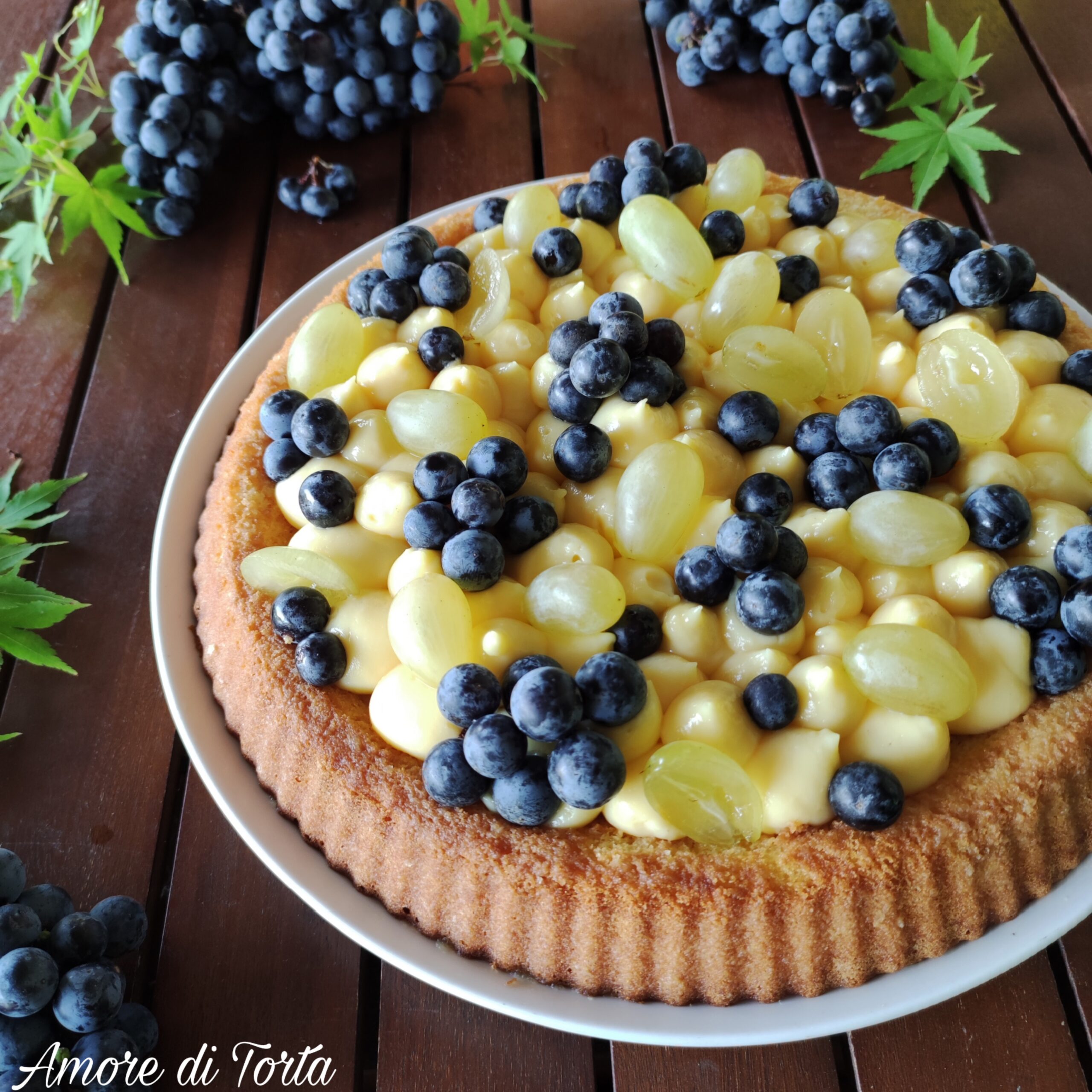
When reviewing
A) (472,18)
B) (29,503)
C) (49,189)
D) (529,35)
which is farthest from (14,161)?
(529,35)

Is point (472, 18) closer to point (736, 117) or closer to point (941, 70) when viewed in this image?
point (736, 117)

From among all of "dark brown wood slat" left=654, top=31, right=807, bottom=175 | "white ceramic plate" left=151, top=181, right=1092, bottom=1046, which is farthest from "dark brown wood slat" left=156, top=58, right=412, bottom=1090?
"dark brown wood slat" left=654, top=31, right=807, bottom=175

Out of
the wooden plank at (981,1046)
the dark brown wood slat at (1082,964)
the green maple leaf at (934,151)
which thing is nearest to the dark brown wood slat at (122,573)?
the wooden plank at (981,1046)

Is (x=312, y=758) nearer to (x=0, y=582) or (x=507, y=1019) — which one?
(x=507, y=1019)

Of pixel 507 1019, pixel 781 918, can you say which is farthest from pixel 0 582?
pixel 781 918

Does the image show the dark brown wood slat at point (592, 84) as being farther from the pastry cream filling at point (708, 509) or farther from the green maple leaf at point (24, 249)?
the green maple leaf at point (24, 249)

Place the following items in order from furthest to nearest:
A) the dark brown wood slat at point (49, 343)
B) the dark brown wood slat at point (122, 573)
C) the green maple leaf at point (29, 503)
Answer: the dark brown wood slat at point (49, 343) < the green maple leaf at point (29, 503) < the dark brown wood slat at point (122, 573)

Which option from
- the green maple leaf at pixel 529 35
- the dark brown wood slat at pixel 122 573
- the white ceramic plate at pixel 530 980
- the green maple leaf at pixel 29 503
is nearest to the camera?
the white ceramic plate at pixel 530 980
